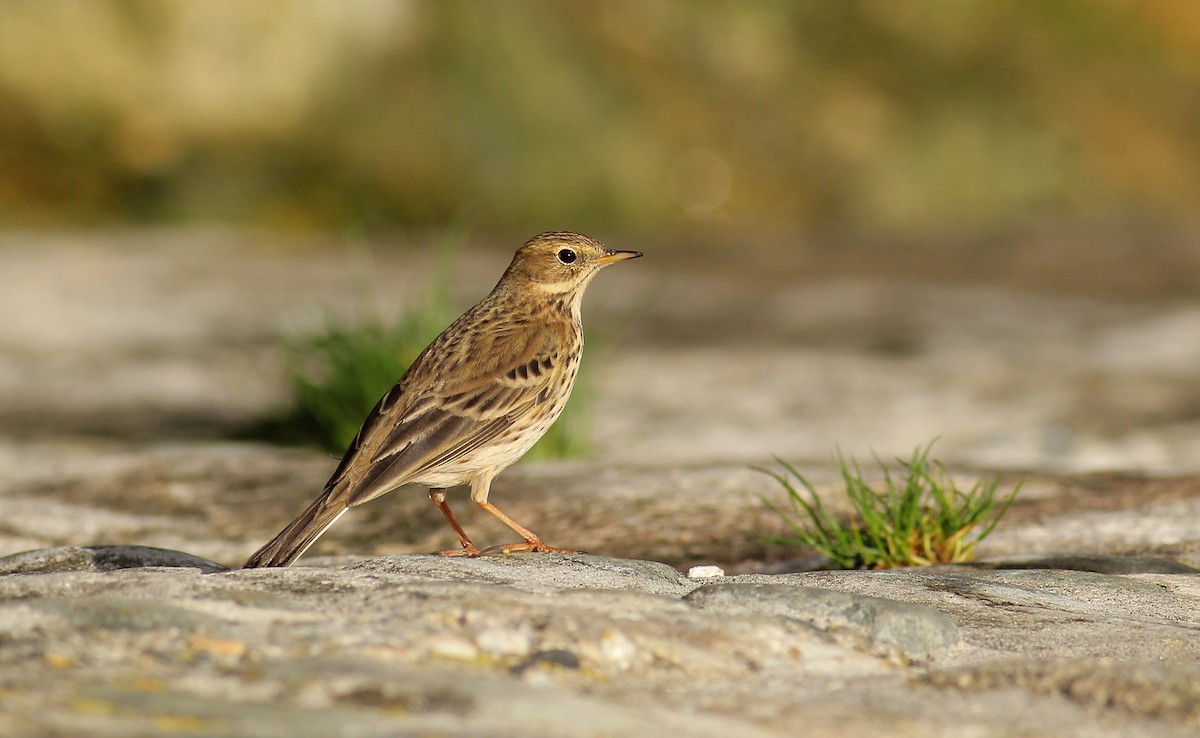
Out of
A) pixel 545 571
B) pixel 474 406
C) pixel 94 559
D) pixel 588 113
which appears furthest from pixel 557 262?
pixel 588 113

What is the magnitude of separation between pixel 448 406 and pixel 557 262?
1260 mm

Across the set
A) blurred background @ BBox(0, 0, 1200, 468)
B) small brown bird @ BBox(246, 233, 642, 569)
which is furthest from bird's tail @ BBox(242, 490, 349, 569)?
blurred background @ BBox(0, 0, 1200, 468)

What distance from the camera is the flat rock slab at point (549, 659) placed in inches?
124

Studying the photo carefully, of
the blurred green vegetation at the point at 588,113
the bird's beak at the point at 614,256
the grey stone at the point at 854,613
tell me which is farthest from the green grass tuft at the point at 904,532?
the blurred green vegetation at the point at 588,113

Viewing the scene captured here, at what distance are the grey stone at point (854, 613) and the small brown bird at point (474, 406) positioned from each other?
126 centimetres

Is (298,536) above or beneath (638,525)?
beneath

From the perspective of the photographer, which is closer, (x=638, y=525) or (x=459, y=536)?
(x=459, y=536)

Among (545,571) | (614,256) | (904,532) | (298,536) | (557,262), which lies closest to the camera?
(545,571)

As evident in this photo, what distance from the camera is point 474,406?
5781 mm

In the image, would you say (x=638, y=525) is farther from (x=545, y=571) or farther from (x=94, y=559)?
(x=94, y=559)

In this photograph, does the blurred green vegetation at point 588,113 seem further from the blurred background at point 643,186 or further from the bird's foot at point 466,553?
the bird's foot at point 466,553

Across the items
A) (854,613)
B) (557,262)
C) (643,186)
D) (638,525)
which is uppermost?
(643,186)

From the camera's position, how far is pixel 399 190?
650 inches

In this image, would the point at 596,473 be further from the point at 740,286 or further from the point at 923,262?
the point at 923,262
